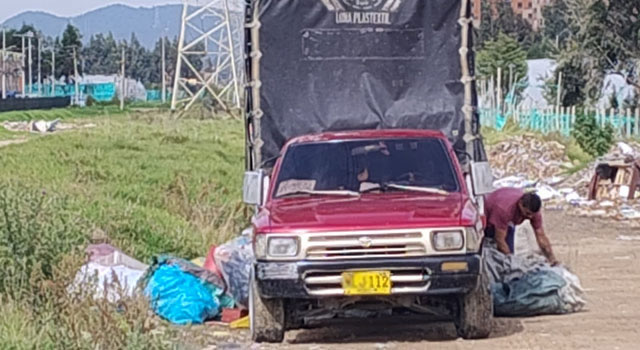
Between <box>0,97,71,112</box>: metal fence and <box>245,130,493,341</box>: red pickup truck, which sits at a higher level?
<box>245,130,493,341</box>: red pickup truck

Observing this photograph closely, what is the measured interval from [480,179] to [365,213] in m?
1.40

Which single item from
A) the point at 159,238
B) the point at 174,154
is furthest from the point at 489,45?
the point at 159,238

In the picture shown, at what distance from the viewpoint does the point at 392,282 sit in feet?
31.7

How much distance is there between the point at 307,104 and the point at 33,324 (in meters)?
5.08

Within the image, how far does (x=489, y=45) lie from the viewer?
77500 millimetres

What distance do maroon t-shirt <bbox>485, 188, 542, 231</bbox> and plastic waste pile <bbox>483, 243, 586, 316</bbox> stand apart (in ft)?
2.25

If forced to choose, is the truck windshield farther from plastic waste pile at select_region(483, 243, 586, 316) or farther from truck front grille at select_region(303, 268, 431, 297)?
truck front grille at select_region(303, 268, 431, 297)

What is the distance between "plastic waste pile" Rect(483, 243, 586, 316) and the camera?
1159 centimetres

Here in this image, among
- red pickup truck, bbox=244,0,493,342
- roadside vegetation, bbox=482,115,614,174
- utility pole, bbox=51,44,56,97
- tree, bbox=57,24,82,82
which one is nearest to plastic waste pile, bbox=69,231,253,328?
red pickup truck, bbox=244,0,493,342

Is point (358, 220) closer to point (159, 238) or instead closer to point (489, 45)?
point (159, 238)

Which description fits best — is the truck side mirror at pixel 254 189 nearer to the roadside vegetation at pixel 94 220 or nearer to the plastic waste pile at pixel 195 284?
the plastic waste pile at pixel 195 284

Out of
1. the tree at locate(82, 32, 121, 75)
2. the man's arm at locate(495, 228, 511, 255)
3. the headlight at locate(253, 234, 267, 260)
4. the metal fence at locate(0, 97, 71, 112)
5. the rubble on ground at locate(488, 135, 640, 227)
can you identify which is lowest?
the rubble on ground at locate(488, 135, 640, 227)

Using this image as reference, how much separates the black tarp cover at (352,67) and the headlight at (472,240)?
3.51m

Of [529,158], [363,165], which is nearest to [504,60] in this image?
[529,158]
